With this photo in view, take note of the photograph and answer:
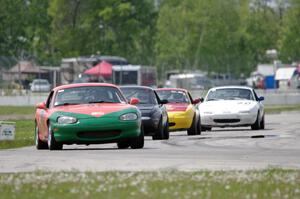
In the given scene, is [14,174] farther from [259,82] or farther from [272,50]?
[272,50]

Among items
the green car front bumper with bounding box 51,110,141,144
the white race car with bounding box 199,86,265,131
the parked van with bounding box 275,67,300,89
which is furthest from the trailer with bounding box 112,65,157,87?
Answer: the green car front bumper with bounding box 51,110,141,144

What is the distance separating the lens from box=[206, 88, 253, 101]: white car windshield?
37156 mm

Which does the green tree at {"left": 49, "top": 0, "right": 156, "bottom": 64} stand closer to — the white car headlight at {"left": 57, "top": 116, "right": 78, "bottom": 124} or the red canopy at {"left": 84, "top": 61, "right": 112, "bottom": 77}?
the red canopy at {"left": 84, "top": 61, "right": 112, "bottom": 77}

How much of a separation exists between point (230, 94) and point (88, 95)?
522 inches

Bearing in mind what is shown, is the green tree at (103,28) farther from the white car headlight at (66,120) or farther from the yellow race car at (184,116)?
the white car headlight at (66,120)

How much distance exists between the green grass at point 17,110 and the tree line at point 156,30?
31.5 meters

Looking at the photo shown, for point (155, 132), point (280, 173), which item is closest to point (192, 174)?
point (280, 173)

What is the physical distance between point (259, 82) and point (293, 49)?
6689mm

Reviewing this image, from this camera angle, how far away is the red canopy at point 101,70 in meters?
84.9

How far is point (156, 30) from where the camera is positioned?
113062 mm

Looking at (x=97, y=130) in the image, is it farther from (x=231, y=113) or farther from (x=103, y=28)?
(x=103, y=28)

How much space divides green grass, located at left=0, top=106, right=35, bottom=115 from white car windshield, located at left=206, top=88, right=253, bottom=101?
2223 cm

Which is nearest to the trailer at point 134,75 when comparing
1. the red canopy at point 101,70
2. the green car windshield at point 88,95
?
the red canopy at point 101,70

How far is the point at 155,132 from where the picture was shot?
95.0 ft
